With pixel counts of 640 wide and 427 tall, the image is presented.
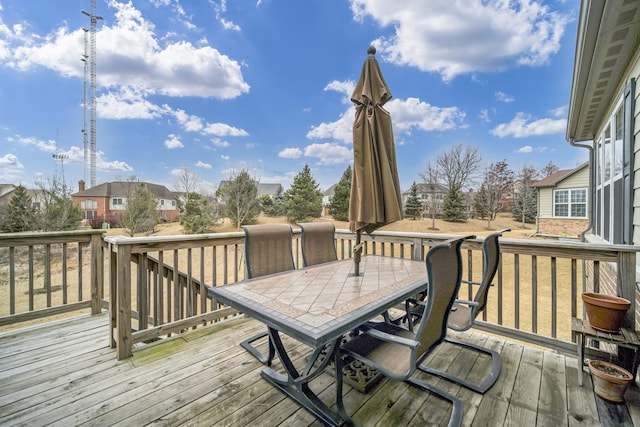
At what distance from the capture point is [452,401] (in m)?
1.92

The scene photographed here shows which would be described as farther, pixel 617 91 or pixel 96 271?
pixel 617 91

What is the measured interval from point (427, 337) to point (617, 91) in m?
4.64

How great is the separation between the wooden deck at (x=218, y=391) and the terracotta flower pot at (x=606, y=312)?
49cm

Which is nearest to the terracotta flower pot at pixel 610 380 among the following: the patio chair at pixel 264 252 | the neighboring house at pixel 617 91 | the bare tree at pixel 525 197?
the neighboring house at pixel 617 91

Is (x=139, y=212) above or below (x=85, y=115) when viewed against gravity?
below

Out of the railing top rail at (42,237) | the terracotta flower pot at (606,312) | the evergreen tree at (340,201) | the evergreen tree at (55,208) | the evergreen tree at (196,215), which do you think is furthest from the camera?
the evergreen tree at (340,201)

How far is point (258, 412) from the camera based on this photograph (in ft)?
6.13

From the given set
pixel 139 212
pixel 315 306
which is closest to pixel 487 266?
pixel 315 306

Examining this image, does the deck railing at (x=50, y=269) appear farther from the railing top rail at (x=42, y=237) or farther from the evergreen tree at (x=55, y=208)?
the evergreen tree at (x=55, y=208)

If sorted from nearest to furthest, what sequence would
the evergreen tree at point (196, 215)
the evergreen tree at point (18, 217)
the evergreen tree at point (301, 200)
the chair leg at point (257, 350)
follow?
1. the chair leg at point (257, 350)
2. the evergreen tree at point (18, 217)
3. the evergreen tree at point (196, 215)
4. the evergreen tree at point (301, 200)

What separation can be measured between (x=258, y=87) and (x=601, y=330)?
57.6 ft

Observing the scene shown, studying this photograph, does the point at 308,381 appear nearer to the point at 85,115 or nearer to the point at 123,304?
the point at 123,304

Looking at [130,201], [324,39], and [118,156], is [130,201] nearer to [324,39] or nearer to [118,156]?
[118,156]

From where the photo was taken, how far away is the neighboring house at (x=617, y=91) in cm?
228
